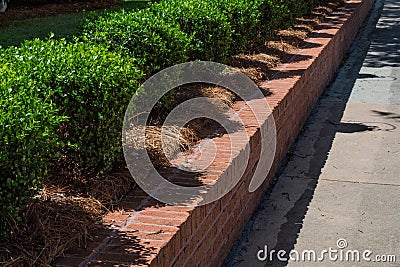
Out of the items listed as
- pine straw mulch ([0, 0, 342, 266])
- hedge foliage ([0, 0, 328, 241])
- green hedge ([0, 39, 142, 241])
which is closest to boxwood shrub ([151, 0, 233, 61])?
hedge foliage ([0, 0, 328, 241])

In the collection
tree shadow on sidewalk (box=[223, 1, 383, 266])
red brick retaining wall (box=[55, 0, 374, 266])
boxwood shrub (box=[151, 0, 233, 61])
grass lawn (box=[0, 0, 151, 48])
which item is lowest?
grass lawn (box=[0, 0, 151, 48])

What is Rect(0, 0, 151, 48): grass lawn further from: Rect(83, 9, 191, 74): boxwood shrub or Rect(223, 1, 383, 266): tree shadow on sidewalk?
Rect(83, 9, 191, 74): boxwood shrub

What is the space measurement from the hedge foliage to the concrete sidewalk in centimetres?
127

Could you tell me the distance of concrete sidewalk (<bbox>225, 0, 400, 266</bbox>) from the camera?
4.56 metres

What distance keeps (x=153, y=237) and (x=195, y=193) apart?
64 cm

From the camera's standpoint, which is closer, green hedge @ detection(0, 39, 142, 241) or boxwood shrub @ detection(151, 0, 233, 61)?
green hedge @ detection(0, 39, 142, 241)

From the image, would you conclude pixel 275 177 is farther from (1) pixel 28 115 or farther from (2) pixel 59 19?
(2) pixel 59 19

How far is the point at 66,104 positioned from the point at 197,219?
0.98 m

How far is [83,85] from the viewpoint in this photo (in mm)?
3844

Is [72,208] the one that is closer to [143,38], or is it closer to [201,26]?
[143,38]

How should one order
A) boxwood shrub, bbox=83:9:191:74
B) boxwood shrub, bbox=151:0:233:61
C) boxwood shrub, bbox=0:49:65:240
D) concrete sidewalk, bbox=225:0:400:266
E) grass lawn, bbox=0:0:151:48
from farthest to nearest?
grass lawn, bbox=0:0:151:48 → boxwood shrub, bbox=151:0:233:61 → boxwood shrub, bbox=83:9:191:74 → concrete sidewalk, bbox=225:0:400:266 → boxwood shrub, bbox=0:49:65:240

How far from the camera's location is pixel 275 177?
589 centimetres

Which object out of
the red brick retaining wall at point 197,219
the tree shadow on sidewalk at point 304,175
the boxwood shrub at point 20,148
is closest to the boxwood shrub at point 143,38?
the red brick retaining wall at point 197,219

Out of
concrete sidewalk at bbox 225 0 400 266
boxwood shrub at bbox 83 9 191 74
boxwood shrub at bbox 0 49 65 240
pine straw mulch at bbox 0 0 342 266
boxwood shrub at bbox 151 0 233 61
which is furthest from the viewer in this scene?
boxwood shrub at bbox 151 0 233 61
